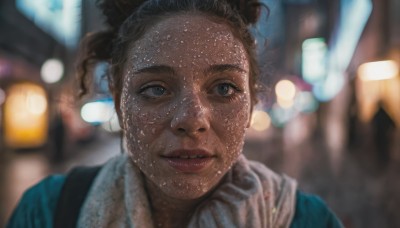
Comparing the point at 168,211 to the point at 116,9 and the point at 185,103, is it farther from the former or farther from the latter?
the point at 116,9

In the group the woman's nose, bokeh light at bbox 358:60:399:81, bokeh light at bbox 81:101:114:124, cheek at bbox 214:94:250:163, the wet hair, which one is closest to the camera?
the woman's nose

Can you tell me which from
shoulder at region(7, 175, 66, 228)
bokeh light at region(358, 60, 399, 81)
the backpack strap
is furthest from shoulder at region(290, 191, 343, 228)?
bokeh light at region(358, 60, 399, 81)

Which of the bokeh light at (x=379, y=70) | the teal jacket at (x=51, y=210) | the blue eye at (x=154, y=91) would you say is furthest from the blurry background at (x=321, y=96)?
the blue eye at (x=154, y=91)

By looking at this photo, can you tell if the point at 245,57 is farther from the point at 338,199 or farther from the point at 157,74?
the point at 338,199

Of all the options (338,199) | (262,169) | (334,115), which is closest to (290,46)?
(334,115)

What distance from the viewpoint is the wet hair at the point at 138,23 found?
1.57m

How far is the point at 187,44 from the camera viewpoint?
1.47 metres

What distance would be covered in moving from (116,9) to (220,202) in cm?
97

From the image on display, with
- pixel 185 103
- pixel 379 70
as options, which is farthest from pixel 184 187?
pixel 379 70

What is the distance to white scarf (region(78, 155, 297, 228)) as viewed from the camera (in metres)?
1.51

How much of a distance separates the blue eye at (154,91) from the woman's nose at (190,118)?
113 millimetres

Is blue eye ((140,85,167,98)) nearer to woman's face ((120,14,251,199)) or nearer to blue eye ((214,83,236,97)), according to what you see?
woman's face ((120,14,251,199))

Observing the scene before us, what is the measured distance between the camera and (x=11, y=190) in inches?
284

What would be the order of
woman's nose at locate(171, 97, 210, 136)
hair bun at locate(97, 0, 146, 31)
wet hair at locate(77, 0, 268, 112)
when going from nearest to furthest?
woman's nose at locate(171, 97, 210, 136)
wet hair at locate(77, 0, 268, 112)
hair bun at locate(97, 0, 146, 31)
